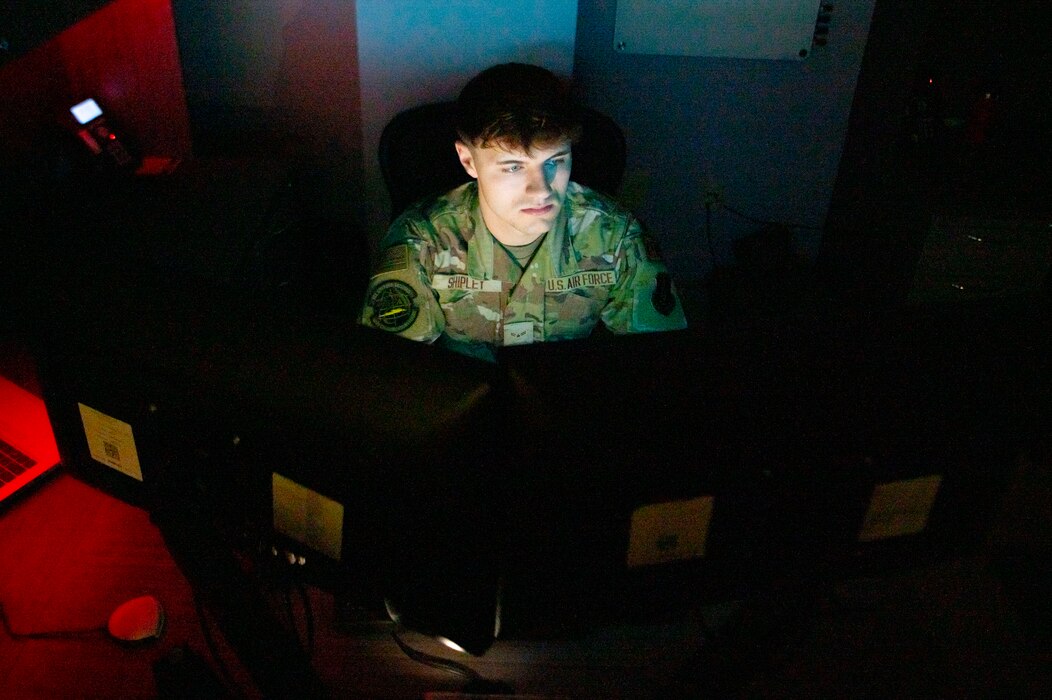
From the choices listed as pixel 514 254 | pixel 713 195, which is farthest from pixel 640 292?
pixel 713 195

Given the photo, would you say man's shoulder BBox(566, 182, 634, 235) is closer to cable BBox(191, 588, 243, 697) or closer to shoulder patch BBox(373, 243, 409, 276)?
shoulder patch BBox(373, 243, 409, 276)

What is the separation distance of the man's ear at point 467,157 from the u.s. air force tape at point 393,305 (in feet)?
0.77

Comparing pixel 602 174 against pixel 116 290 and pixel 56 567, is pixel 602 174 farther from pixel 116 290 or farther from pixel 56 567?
pixel 56 567

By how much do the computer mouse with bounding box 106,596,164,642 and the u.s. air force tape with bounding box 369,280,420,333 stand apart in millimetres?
519

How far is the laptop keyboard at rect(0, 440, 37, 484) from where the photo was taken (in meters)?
1.14

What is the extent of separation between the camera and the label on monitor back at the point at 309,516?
73cm

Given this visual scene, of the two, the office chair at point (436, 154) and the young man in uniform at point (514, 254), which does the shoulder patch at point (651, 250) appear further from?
the office chair at point (436, 154)

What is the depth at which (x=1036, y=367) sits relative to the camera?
742 mm

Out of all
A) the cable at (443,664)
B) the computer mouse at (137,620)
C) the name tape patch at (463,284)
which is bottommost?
the cable at (443,664)

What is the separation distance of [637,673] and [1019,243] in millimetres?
1914

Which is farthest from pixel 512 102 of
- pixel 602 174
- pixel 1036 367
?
pixel 1036 367

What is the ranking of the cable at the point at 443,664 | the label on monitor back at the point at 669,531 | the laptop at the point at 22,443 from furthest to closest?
the laptop at the point at 22,443 → the cable at the point at 443,664 → the label on monitor back at the point at 669,531

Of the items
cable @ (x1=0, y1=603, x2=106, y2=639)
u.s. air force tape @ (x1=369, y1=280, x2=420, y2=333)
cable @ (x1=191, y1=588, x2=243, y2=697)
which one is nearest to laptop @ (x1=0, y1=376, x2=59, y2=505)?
cable @ (x1=0, y1=603, x2=106, y2=639)

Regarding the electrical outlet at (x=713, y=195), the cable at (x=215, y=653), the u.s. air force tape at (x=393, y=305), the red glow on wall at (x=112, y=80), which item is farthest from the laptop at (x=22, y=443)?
the electrical outlet at (x=713, y=195)
